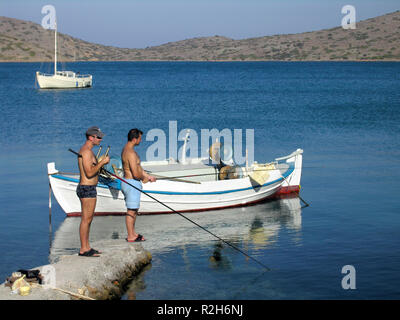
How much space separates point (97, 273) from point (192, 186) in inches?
278

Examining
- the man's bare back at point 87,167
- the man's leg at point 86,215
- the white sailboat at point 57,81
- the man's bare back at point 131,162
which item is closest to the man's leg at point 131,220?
the man's bare back at point 131,162

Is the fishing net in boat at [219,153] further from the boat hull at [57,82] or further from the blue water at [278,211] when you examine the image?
the boat hull at [57,82]

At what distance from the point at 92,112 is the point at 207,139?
19.4 m

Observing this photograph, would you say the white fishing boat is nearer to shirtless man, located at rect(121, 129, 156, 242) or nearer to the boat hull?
shirtless man, located at rect(121, 129, 156, 242)

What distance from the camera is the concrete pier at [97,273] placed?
985 centimetres

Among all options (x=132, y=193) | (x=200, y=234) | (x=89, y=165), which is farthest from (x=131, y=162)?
(x=200, y=234)

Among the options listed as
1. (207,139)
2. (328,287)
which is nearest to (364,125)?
(207,139)

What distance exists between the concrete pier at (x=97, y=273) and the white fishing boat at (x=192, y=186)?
4.41 m

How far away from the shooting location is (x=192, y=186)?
17656 millimetres

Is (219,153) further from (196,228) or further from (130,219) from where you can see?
(130,219)

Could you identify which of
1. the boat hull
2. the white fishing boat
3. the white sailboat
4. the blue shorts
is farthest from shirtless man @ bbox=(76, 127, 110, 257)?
the boat hull

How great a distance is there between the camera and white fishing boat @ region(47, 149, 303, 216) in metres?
17.0

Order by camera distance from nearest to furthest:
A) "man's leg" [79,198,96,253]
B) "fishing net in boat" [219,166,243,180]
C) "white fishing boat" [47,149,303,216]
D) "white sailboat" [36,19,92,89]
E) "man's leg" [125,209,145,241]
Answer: "man's leg" [79,198,96,253] < "man's leg" [125,209,145,241] < "white fishing boat" [47,149,303,216] < "fishing net in boat" [219,166,243,180] < "white sailboat" [36,19,92,89]

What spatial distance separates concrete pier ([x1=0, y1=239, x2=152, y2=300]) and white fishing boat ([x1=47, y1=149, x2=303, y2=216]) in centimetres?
441
